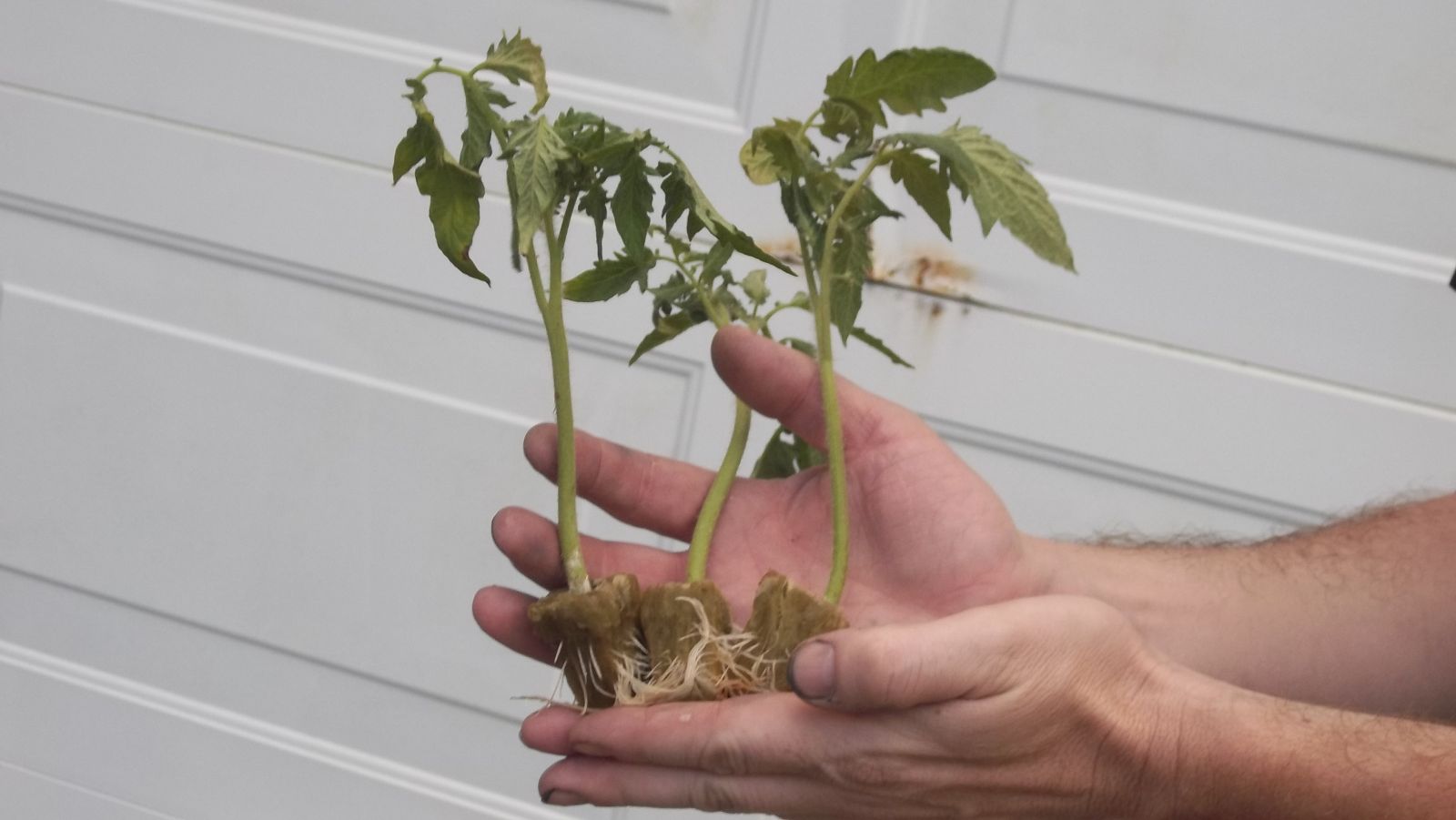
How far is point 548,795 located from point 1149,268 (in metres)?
0.78

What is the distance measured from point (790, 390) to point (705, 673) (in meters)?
0.17

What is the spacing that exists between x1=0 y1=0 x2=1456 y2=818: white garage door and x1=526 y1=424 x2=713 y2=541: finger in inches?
17.4

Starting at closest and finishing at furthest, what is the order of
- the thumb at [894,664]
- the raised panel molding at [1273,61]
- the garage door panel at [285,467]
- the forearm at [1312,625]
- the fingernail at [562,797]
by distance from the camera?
1. the thumb at [894,664]
2. the fingernail at [562,797]
3. the forearm at [1312,625]
4. the raised panel molding at [1273,61]
5. the garage door panel at [285,467]

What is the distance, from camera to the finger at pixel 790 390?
74 cm

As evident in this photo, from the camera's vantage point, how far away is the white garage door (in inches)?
46.2

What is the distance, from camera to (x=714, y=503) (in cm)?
77

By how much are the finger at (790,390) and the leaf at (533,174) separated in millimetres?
159

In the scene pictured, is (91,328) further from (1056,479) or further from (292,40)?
(1056,479)

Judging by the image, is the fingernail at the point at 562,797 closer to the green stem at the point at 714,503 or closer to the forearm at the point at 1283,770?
the green stem at the point at 714,503

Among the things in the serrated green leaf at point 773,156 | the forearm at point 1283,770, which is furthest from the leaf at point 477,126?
the forearm at point 1283,770

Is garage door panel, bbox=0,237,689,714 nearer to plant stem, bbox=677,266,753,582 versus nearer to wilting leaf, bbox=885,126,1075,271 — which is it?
plant stem, bbox=677,266,753,582

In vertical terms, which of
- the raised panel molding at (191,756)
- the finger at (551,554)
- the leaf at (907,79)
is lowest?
the raised panel molding at (191,756)

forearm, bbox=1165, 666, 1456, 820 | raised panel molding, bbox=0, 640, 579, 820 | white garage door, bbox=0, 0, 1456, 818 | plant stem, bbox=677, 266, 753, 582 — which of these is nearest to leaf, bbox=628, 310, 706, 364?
plant stem, bbox=677, 266, 753, 582

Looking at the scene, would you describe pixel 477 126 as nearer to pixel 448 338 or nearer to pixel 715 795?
pixel 715 795
